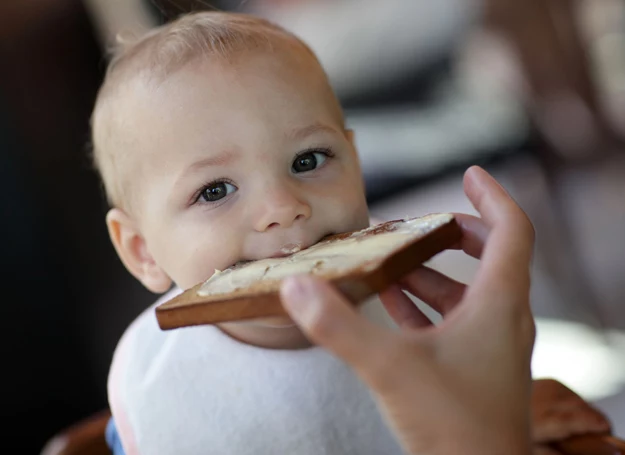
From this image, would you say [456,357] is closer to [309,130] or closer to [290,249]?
[290,249]

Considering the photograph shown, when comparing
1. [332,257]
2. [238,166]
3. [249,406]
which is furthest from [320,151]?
[249,406]

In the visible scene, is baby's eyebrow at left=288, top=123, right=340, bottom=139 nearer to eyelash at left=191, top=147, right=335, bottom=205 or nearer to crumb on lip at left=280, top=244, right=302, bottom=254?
eyelash at left=191, top=147, right=335, bottom=205

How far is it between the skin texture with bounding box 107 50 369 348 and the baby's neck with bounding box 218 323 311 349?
2 cm

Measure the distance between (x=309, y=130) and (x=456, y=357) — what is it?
0.43 meters

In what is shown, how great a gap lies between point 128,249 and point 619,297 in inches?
70.8

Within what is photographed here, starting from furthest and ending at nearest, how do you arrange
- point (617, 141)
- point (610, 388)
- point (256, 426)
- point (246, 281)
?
1. point (617, 141)
2. point (610, 388)
3. point (256, 426)
4. point (246, 281)

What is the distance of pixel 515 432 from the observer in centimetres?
52

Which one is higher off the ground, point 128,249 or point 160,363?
point 128,249

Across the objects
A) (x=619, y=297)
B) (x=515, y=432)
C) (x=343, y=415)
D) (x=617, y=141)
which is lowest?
(x=619, y=297)

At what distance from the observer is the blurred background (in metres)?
1.65

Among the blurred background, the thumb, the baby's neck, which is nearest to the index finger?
the thumb

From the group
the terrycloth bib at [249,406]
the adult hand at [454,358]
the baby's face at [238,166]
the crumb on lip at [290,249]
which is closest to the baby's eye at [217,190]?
the baby's face at [238,166]

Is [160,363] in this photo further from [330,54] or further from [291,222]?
[330,54]

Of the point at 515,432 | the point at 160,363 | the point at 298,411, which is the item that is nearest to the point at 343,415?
the point at 298,411
